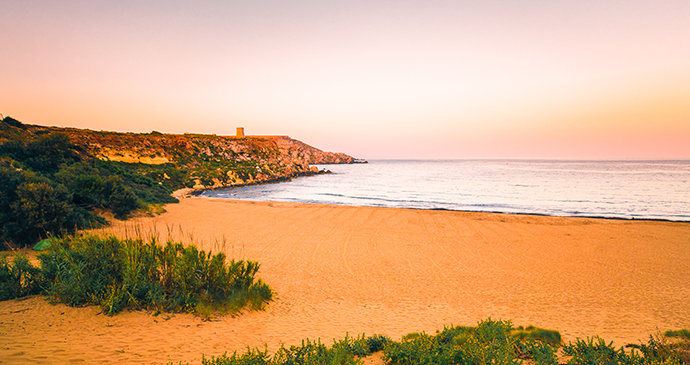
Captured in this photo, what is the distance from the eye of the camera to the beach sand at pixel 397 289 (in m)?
4.54

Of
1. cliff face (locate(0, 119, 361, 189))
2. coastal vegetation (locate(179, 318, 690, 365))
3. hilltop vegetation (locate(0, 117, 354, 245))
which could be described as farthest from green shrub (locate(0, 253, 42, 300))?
cliff face (locate(0, 119, 361, 189))

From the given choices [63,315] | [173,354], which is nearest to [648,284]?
[173,354]

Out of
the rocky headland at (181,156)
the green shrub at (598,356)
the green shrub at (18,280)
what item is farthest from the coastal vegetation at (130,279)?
the rocky headland at (181,156)

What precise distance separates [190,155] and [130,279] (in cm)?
4679

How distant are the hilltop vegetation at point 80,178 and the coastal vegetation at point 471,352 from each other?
290 inches

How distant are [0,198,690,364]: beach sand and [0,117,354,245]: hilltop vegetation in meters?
1.97

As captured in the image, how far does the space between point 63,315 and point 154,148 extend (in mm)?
44994

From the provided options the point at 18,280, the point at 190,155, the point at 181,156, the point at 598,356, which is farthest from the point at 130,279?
the point at 190,155

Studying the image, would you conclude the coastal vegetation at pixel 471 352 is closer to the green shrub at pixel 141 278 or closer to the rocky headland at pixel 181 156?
the green shrub at pixel 141 278

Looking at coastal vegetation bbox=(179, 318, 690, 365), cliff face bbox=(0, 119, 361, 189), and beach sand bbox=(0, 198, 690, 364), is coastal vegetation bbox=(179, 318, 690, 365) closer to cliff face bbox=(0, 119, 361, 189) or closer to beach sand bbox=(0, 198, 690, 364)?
beach sand bbox=(0, 198, 690, 364)

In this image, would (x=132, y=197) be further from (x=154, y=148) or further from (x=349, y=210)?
(x=154, y=148)

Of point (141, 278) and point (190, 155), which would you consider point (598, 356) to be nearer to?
point (141, 278)

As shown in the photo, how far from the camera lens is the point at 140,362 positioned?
3.88 metres

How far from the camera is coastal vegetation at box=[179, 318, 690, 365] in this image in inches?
147
